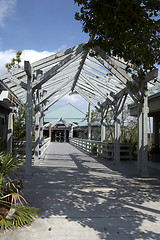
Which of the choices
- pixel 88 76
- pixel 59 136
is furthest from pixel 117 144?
pixel 59 136

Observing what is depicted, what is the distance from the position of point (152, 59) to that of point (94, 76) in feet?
24.4

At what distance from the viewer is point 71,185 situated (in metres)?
6.56

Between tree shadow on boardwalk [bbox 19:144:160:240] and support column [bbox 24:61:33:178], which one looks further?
support column [bbox 24:61:33:178]

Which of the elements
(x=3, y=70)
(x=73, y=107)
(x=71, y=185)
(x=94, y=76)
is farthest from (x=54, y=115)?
(x=71, y=185)

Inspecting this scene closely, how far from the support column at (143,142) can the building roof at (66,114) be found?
31.3 metres

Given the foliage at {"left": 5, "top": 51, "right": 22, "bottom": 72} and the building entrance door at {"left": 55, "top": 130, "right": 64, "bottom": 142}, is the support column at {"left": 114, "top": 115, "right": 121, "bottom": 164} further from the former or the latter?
the building entrance door at {"left": 55, "top": 130, "right": 64, "bottom": 142}

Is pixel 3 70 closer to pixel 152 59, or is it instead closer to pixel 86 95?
pixel 86 95

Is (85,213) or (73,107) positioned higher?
(73,107)

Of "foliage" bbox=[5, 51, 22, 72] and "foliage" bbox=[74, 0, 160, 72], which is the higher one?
"foliage" bbox=[5, 51, 22, 72]

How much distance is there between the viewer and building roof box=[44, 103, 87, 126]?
132 ft

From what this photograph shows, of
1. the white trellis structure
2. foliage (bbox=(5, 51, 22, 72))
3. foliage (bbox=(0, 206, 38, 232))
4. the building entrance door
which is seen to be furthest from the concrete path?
the building entrance door

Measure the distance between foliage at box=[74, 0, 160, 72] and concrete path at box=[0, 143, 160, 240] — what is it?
3.12 m

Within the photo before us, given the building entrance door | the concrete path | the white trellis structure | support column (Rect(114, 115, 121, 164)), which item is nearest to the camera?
the concrete path

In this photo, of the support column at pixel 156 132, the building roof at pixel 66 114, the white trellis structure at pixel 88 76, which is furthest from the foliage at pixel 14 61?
the building roof at pixel 66 114
